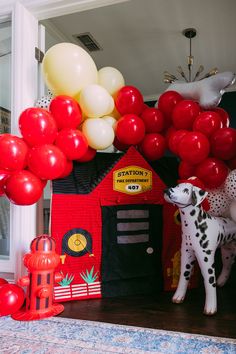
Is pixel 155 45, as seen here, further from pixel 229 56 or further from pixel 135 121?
pixel 135 121

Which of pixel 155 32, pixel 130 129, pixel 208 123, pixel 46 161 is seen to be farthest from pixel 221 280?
pixel 155 32

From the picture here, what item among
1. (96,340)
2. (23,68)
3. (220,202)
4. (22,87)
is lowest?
(96,340)

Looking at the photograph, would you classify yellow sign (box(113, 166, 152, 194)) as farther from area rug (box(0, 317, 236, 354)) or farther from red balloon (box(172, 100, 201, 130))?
area rug (box(0, 317, 236, 354))

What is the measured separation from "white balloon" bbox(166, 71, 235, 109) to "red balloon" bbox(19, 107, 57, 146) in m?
0.88

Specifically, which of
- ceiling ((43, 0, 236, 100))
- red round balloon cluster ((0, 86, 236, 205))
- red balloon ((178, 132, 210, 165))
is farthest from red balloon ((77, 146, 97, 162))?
ceiling ((43, 0, 236, 100))

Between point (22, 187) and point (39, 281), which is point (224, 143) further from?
point (39, 281)

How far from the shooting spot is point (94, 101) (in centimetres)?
169

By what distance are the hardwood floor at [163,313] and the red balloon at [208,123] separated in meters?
0.92

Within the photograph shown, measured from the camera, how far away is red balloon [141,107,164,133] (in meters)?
1.92

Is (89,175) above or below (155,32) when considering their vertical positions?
below

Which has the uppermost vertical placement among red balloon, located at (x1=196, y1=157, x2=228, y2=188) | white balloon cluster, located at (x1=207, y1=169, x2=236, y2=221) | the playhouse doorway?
red balloon, located at (x1=196, y1=157, x2=228, y2=188)

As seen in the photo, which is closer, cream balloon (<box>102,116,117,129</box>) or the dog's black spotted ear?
the dog's black spotted ear

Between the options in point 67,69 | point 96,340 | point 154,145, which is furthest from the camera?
point 154,145

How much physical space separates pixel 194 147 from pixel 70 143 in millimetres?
642
